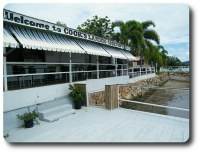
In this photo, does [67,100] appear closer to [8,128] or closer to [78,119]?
[78,119]

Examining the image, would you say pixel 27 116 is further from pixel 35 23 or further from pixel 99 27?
pixel 99 27

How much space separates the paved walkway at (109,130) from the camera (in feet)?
14.7

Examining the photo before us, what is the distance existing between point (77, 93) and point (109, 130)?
2685 millimetres

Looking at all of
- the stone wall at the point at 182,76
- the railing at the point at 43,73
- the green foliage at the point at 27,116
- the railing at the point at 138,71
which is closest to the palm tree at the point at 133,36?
the railing at the point at 138,71

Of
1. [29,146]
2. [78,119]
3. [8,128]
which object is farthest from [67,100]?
[29,146]

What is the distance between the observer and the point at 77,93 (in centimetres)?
732

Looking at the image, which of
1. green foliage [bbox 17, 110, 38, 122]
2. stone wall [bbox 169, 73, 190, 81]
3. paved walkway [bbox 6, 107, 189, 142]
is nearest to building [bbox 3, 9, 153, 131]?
green foliage [bbox 17, 110, 38, 122]

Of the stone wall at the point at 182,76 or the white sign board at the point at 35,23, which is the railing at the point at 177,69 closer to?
the stone wall at the point at 182,76

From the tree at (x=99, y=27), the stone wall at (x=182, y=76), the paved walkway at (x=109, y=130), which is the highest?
the tree at (x=99, y=27)

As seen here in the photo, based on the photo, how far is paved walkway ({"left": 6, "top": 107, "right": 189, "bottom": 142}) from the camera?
4480 mm

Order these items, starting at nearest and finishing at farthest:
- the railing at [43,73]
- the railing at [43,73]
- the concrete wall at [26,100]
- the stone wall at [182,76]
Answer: the concrete wall at [26,100] → the stone wall at [182,76] → the railing at [43,73] → the railing at [43,73]

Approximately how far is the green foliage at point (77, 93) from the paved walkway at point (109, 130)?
1010 mm

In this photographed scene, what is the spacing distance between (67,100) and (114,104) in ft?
5.48

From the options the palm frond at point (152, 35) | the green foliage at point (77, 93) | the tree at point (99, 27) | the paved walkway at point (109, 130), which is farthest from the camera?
the tree at point (99, 27)
